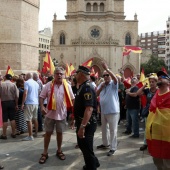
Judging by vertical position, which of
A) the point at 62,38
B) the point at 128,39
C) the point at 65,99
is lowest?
the point at 65,99

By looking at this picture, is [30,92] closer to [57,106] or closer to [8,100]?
[8,100]

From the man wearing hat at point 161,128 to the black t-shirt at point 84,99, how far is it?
1.01 m

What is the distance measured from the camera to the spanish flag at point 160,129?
379 centimetres

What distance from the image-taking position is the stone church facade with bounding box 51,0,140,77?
1795 inches

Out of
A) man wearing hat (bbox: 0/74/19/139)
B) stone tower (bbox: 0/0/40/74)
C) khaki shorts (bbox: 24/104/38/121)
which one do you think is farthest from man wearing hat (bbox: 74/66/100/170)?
stone tower (bbox: 0/0/40/74)

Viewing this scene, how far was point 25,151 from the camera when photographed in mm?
6078

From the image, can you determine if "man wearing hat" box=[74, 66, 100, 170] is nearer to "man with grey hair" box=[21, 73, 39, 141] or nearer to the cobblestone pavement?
the cobblestone pavement

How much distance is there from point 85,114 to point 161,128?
1225 millimetres

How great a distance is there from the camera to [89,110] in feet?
14.4

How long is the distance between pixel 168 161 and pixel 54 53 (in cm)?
4376

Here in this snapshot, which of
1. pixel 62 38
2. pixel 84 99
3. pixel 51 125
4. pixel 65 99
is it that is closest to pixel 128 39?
pixel 62 38

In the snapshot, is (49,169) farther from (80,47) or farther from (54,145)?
(80,47)

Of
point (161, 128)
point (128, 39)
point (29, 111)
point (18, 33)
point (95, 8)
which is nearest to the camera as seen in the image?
point (161, 128)

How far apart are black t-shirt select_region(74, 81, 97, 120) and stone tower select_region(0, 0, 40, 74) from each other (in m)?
9.32
